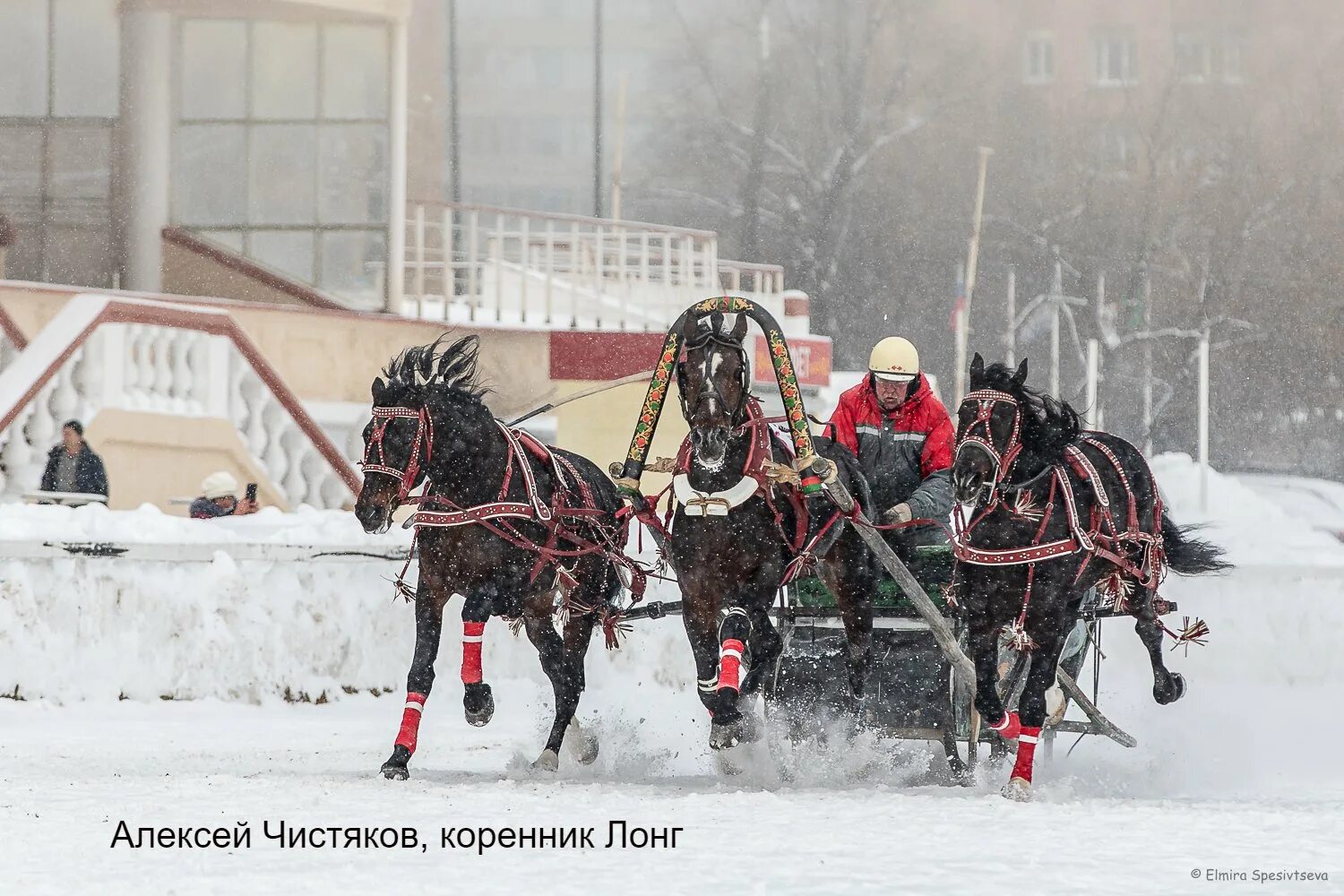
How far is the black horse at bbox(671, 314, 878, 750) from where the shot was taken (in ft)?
29.6

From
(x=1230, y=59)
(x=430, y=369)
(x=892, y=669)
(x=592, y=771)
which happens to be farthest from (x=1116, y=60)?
(x=430, y=369)

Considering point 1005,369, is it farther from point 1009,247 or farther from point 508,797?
point 1009,247

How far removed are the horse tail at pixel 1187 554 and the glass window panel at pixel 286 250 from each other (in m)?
14.5

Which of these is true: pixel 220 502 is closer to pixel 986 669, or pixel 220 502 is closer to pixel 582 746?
pixel 582 746

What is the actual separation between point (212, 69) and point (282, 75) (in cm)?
76

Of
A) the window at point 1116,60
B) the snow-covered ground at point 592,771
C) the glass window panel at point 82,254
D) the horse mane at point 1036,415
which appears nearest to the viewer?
the snow-covered ground at point 592,771

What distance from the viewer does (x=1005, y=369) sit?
365 inches

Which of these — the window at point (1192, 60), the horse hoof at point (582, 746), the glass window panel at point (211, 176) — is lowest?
the horse hoof at point (582, 746)

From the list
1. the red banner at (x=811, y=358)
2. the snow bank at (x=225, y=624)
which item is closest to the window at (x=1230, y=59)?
the red banner at (x=811, y=358)

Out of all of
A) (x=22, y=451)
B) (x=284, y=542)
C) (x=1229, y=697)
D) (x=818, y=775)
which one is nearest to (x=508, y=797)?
(x=818, y=775)

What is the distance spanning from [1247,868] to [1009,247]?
44.5 metres

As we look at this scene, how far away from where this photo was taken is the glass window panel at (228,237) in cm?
2395

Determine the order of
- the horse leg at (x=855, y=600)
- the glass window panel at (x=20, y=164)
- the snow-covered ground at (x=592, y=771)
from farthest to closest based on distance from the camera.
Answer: the glass window panel at (x=20, y=164), the horse leg at (x=855, y=600), the snow-covered ground at (x=592, y=771)

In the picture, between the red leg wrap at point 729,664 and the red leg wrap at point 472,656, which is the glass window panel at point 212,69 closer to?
the red leg wrap at point 472,656
